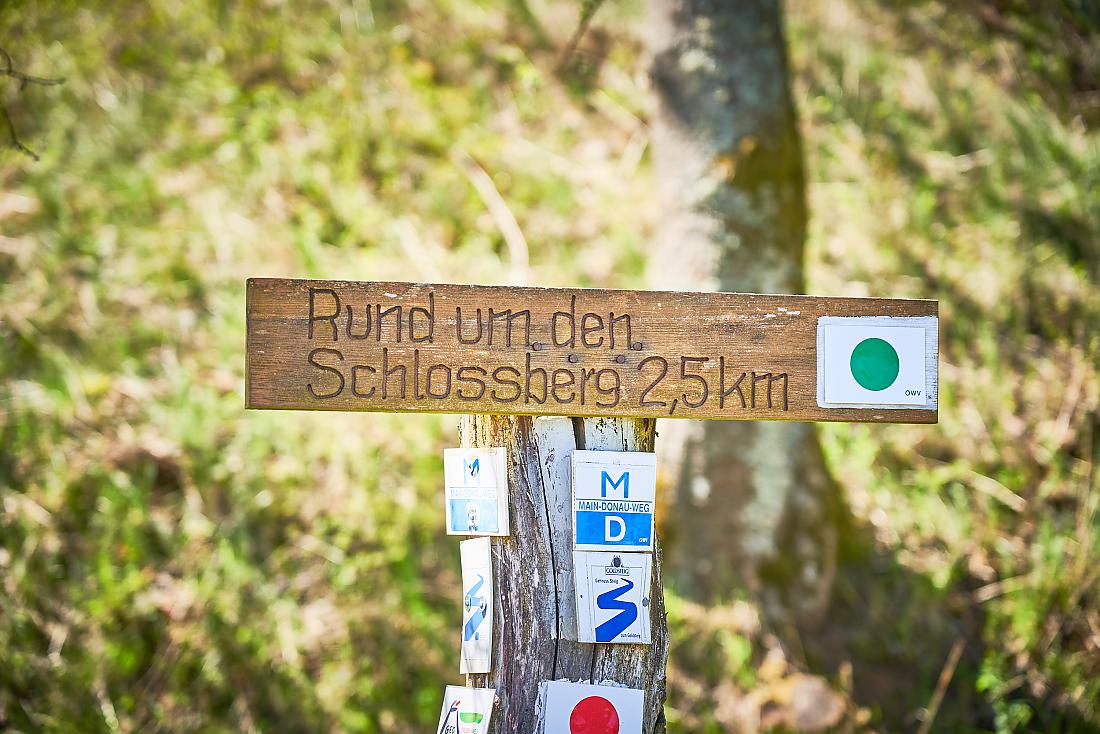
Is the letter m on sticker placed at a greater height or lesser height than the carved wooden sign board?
lesser

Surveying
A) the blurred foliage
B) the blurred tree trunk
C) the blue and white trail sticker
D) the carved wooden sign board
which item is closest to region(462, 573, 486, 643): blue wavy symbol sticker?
the blue and white trail sticker

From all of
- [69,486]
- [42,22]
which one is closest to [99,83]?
[42,22]

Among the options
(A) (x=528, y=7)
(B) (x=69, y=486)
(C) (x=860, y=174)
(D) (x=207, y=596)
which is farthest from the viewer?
(A) (x=528, y=7)

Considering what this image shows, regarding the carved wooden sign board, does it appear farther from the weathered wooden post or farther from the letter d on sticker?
the letter d on sticker

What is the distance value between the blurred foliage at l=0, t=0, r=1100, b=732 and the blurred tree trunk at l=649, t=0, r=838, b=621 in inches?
8.2

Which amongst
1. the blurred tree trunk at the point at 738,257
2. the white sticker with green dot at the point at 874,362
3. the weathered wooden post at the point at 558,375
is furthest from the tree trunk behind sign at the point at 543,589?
the blurred tree trunk at the point at 738,257

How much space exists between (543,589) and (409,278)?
281 cm

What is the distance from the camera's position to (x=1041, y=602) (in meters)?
3.38

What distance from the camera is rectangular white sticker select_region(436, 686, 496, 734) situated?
174 cm

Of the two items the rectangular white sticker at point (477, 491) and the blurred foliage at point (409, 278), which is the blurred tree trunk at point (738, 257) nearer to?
the blurred foliage at point (409, 278)

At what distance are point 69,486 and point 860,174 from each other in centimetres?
464

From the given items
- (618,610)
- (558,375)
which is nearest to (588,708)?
(618,610)

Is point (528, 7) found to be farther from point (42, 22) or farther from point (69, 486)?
point (69, 486)

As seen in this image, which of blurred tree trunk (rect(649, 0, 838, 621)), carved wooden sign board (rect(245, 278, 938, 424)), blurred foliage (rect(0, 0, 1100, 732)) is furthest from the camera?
blurred tree trunk (rect(649, 0, 838, 621))
